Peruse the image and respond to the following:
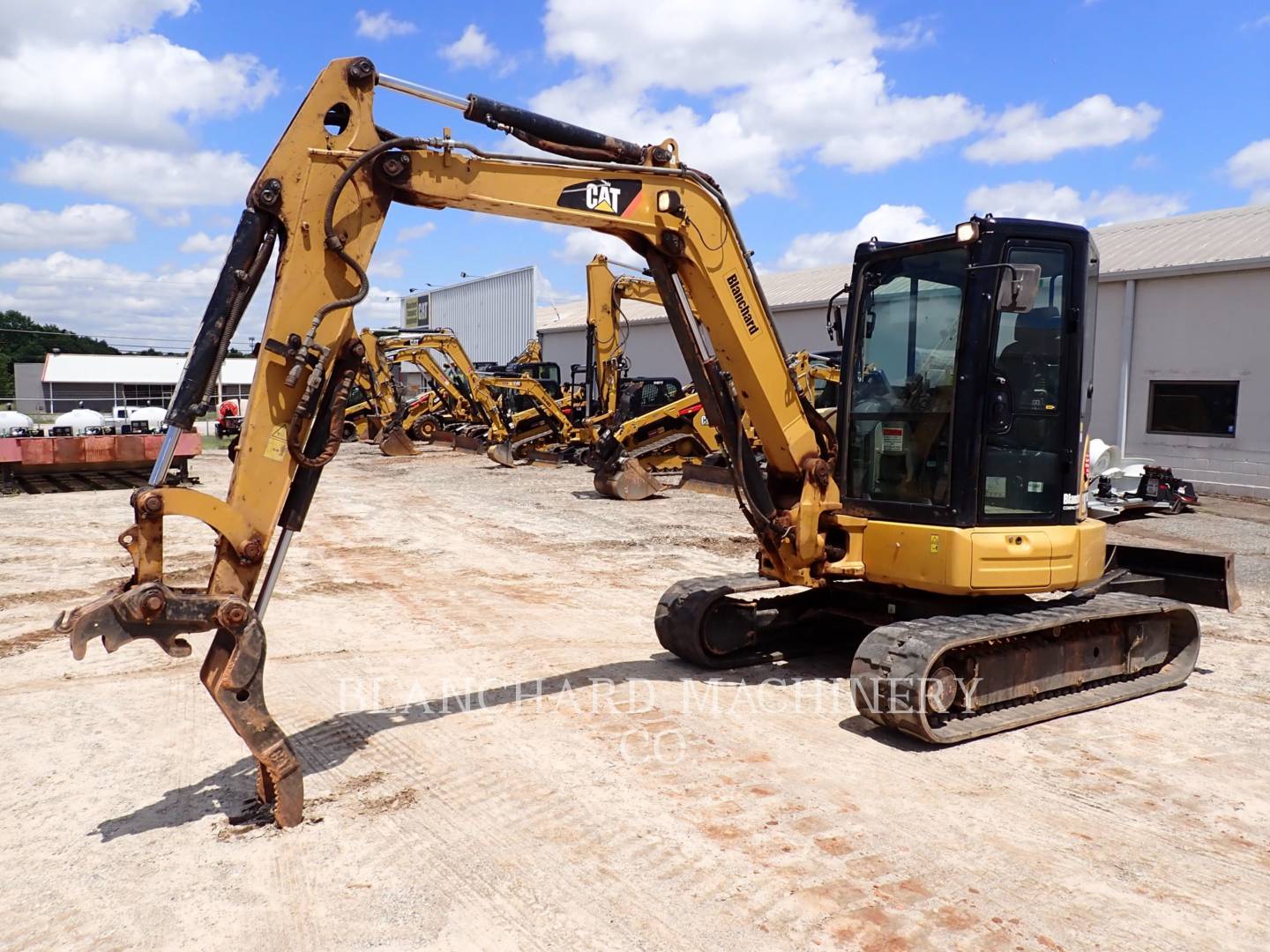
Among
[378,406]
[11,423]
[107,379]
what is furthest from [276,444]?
[107,379]

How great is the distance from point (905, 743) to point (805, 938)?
6.89 feet

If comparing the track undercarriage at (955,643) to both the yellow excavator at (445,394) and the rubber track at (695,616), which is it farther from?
the yellow excavator at (445,394)

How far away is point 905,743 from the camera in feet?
17.4

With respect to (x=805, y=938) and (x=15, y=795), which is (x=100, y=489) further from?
(x=805, y=938)

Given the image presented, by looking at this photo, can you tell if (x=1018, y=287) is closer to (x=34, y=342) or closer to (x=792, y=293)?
(x=792, y=293)

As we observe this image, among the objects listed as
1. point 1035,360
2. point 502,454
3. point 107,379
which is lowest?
point 502,454

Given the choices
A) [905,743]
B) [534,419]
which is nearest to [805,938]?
[905,743]

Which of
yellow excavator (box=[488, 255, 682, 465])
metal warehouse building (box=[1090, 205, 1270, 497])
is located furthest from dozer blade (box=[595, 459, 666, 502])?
metal warehouse building (box=[1090, 205, 1270, 497])

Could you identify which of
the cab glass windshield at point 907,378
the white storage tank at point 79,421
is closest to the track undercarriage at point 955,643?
the cab glass windshield at point 907,378

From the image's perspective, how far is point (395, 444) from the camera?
82.1 feet

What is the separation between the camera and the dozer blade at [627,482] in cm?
1608

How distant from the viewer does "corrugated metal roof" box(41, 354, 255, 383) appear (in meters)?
54.4

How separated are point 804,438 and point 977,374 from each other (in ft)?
3.57

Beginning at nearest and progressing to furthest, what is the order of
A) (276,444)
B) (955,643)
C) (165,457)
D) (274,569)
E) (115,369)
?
(165,457) < (276,444) < (274,569) < (955,643) < (115,369)
